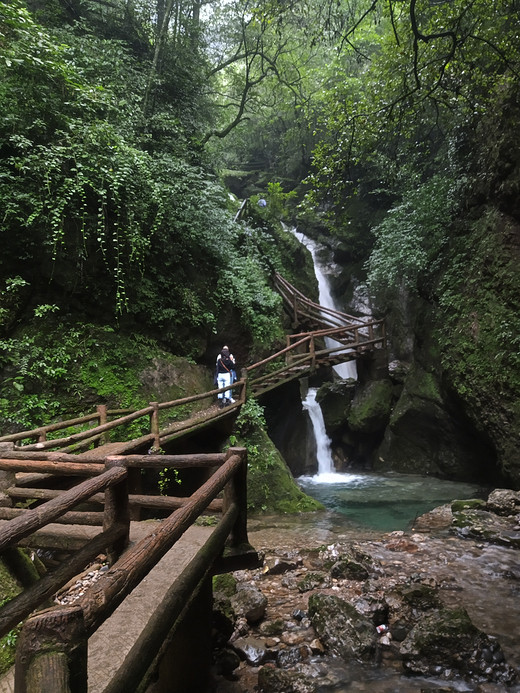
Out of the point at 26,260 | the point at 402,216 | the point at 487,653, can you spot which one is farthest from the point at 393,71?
the point at 487,653

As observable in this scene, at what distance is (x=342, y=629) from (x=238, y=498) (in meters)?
1.74

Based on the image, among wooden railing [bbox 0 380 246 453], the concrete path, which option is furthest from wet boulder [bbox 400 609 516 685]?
wooden railing [bbox 0 380 246 453]

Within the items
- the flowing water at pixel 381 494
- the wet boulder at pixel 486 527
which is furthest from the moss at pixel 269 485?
the wet boulder at pixel 486 527

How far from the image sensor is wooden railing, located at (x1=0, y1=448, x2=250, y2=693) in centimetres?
116

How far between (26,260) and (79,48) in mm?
5528

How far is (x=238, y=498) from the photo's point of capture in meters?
3.33

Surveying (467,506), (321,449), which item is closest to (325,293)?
(321,449)

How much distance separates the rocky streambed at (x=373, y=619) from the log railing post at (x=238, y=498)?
95 cm

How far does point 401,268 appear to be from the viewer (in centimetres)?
1371

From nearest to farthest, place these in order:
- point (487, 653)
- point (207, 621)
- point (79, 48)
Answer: point (207, 621) → point (487, 653) → point (79, 48)

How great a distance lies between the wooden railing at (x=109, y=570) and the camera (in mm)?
1164

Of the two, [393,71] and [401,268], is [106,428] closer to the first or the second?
[393,71]

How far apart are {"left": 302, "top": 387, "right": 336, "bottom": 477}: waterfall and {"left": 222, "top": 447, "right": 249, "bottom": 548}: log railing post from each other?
1257cm

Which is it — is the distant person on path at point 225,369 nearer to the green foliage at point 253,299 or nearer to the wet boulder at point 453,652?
the green foliage at point 253,299
